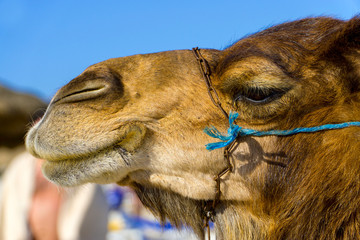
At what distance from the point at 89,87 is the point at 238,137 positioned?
0.80 m

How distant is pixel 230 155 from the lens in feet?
7.05

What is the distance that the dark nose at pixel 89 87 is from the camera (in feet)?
7.21

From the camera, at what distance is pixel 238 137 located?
2135mm

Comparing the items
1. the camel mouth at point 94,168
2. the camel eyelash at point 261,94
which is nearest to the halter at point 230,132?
the camel eyelash at point 261,94

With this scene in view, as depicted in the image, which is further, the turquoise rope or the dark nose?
the dark nose

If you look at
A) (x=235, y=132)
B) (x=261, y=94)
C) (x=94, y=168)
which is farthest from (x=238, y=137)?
(x=94, y=168)

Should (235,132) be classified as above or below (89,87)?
below

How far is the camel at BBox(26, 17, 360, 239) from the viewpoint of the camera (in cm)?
208

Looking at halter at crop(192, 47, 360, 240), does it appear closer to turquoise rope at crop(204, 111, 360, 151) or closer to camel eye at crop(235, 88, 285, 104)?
turquoise rope at crop(204, 111, 360, 151)

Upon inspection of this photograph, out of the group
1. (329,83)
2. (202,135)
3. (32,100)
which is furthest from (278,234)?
(32,100)

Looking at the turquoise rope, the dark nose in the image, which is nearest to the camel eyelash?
the turquoise rope

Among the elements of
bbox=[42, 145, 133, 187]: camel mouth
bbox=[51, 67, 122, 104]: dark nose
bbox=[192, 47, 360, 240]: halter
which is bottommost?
bbox=[42, 145, 133, 187]: camel mouth

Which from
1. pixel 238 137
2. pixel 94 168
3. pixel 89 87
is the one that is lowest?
pixel 94 168

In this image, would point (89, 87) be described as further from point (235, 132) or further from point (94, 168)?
point (235, 132)
